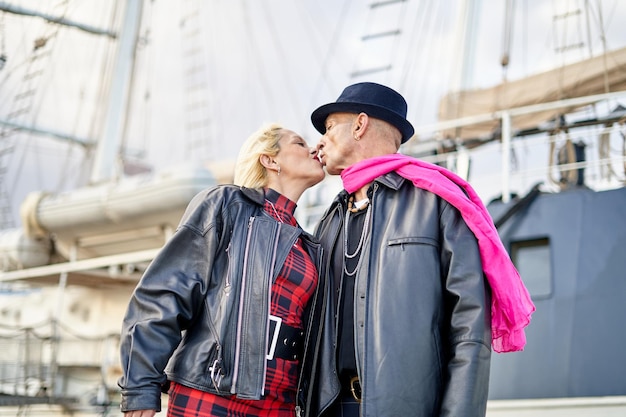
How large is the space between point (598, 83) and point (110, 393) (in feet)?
22.1

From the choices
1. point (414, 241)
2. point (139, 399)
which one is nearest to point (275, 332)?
point (139, 399)

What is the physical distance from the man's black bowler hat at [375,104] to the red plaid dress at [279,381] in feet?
1.68

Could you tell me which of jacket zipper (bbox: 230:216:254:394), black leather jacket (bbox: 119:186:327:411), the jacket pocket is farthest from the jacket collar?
the jacket pocket

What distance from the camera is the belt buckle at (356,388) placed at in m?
2.53

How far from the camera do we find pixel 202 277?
2707 mm

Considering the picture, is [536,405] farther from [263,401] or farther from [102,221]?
[102,221]

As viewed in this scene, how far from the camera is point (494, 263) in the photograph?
241 centimetres

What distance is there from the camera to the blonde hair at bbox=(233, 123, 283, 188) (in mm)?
3066

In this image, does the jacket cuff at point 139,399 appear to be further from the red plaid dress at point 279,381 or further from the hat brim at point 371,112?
the hat brim at point 371,112

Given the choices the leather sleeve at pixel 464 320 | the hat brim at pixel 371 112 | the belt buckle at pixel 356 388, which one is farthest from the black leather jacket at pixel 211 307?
the leather sleeve at pixel 464 320

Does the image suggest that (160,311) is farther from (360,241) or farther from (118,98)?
(118,98)

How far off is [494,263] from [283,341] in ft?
2.62

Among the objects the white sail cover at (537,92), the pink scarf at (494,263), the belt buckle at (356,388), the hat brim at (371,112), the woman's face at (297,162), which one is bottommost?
the belt buckle at (356,388)

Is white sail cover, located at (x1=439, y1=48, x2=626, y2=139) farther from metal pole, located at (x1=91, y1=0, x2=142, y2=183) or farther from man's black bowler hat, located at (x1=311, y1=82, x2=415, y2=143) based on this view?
metal pole, located at (x1=91, y1=0, x2=142, y2=183)
